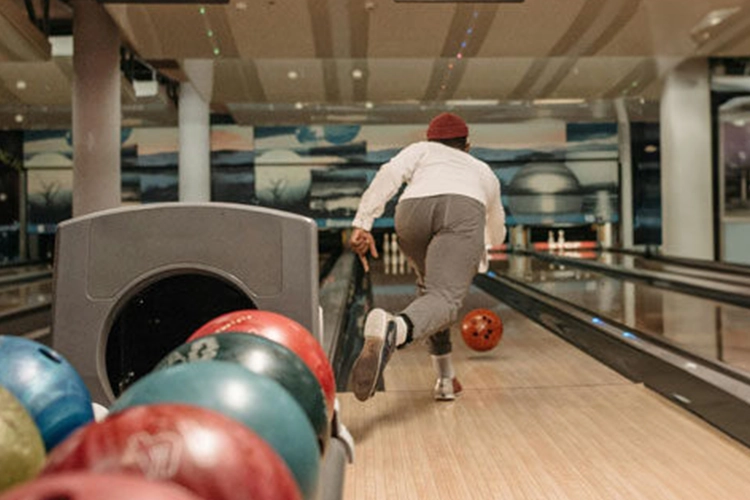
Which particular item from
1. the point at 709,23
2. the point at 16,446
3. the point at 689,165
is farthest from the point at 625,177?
the point at 16,446

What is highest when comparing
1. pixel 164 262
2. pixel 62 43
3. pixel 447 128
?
pixel 62 43

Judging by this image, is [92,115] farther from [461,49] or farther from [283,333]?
[283,333]

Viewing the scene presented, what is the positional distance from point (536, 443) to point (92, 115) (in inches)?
197

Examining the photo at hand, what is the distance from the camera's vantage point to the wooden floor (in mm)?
2041

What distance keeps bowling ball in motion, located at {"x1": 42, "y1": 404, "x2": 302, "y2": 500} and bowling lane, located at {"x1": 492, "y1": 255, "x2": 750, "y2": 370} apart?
9.74ft

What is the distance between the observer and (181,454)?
79cm

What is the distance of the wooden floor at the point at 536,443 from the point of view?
2.04m

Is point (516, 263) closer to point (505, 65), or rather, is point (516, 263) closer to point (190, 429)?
point (505, 65)

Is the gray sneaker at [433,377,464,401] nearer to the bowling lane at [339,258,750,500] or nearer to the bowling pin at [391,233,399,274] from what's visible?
the bowling lane at [339,258,750,500]

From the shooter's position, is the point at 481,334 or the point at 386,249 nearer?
the point at 481,334

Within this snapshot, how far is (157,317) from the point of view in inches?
87.1

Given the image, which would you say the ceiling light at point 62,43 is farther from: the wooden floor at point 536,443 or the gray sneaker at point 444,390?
the gray sneaker at point 444,390

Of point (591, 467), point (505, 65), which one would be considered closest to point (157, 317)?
point (591, 467)

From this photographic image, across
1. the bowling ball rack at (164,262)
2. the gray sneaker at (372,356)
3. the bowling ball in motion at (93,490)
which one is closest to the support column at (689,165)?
the gray sneaker at (372,356)
